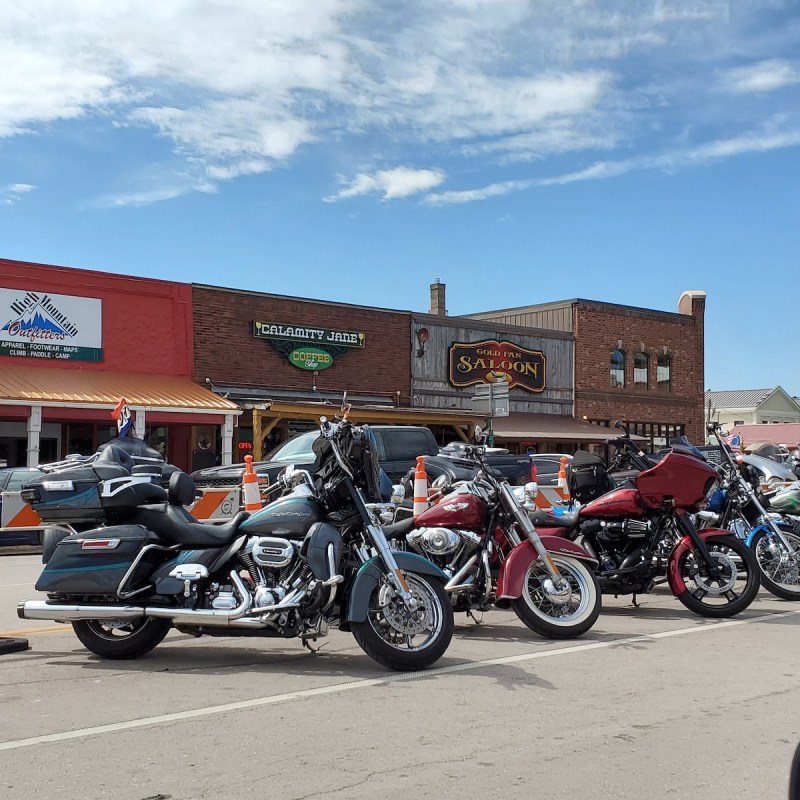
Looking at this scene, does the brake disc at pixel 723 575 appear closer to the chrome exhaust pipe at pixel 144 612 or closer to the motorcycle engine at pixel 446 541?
the motorcycle engine at pixel 446 541

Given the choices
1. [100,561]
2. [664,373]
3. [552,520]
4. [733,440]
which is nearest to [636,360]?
[664,373]

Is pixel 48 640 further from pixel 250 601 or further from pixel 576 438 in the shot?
pixel 576 438

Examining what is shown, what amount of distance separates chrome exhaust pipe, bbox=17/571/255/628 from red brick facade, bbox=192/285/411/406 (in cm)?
1996

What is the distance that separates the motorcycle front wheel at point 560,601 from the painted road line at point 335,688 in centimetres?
20

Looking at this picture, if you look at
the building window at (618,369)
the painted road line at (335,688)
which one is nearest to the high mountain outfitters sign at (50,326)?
the painted road line at (335,688)

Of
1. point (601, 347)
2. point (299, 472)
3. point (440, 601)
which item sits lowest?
point (440, 601)

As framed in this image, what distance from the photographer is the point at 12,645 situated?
7125mm

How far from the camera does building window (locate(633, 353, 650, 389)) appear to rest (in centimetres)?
3734

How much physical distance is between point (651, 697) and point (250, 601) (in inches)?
99.0

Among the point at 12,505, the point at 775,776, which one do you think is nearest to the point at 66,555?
the point at 775,776

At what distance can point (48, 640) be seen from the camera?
7.69m

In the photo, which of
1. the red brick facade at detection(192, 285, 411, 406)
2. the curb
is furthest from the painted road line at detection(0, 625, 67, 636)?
the red brick facade at detection(192, 285, 411, 406)

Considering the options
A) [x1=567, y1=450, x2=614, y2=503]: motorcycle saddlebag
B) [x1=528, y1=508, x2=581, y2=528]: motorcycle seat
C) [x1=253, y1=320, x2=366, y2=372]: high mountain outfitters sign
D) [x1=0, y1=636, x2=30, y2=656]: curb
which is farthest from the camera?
[x1=253, y1=320, x2=366, y2=372]: high mountain outfitters sign

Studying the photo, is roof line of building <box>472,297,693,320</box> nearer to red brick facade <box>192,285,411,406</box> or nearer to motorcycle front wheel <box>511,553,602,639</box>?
red brick facade <box>192,285,411,406</box>
